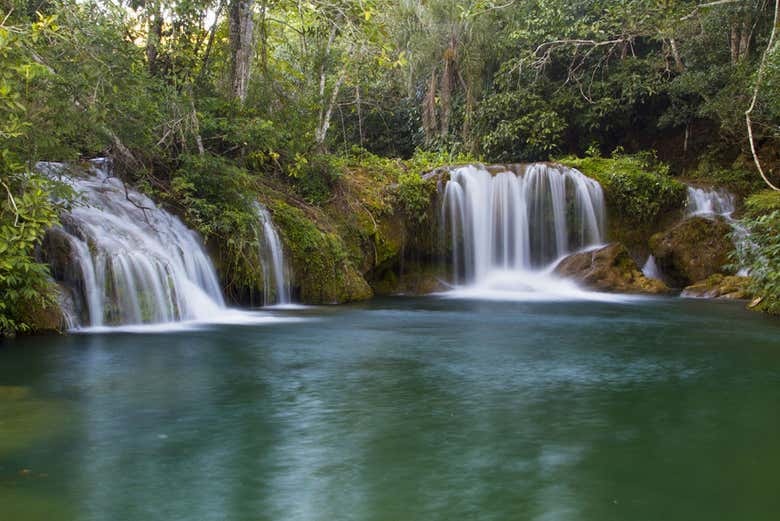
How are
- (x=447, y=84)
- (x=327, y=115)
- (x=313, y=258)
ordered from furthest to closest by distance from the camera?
(x=447, y=84) < (x=327, y=115) < (x=313, y=258)

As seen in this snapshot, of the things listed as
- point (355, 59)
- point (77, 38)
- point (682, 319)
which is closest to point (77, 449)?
point (77, 38)

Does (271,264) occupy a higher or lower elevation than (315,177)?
lower

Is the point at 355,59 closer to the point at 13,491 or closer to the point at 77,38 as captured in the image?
the point at 77,38

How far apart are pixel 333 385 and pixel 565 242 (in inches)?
482

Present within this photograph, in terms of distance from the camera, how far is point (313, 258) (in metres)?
14.0

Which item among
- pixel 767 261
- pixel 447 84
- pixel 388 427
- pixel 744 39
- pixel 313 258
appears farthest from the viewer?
pixel 447 84

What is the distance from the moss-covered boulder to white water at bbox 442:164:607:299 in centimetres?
286

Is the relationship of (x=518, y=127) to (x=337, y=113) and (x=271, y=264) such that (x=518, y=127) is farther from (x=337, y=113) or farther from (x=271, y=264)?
(x=271, y=264)

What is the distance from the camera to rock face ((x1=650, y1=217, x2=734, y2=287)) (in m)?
16.9

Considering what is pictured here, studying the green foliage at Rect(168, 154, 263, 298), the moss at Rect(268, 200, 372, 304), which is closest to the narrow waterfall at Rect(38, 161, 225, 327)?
the green foliage at Rect(168, 154, 263, 298)

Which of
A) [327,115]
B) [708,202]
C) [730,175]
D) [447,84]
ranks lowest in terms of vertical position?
[708,202]

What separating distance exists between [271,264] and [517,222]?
691 centimetres

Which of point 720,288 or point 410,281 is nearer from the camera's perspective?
point 720,288

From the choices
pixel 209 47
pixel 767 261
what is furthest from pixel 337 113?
pixel 767 261
